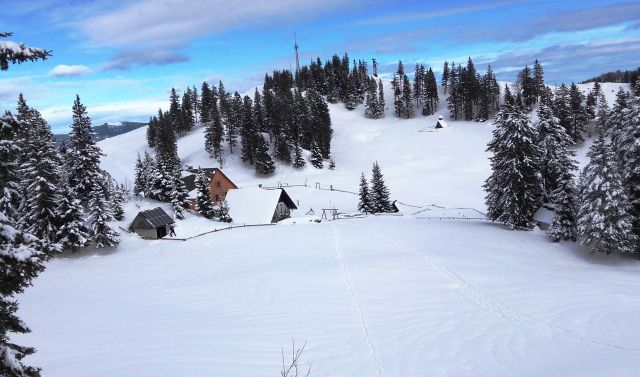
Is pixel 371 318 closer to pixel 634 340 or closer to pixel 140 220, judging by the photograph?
pixel 634 340

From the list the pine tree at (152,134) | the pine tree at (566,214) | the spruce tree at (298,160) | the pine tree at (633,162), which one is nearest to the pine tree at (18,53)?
the pine tree at (633,162)

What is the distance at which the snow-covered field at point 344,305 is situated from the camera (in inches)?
574

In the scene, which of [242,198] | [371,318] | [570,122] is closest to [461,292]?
[371,318]

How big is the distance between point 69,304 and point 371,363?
1715 centimetres

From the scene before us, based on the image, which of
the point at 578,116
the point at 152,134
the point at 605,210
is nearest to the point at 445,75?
the point at 578,116

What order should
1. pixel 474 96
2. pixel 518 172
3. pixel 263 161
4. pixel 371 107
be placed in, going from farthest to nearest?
pixel 371 107 < pixel 474 96 < pixel 263 161 < pixel 518 172

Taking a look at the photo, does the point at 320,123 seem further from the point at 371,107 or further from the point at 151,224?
the point at 151,224

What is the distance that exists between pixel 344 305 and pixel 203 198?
111ft

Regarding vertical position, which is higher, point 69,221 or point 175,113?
point 175,113

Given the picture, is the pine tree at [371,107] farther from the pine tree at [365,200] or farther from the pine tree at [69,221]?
the pine tree at [69,221]

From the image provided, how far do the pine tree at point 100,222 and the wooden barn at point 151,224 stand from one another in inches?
252

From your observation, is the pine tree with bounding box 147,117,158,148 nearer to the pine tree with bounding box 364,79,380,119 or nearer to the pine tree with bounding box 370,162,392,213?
the pine tree with bounding box 364,79,380,119

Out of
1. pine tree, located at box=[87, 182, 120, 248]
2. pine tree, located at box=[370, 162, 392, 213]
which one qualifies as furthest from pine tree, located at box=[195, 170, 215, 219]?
pine tree, located at box=[370, 162, 392, 213]

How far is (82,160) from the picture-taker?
125 ft
